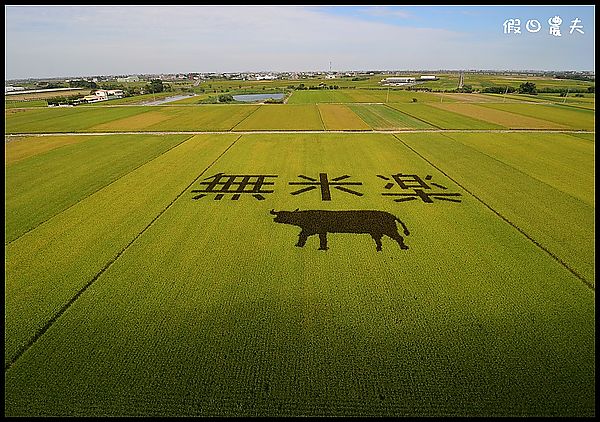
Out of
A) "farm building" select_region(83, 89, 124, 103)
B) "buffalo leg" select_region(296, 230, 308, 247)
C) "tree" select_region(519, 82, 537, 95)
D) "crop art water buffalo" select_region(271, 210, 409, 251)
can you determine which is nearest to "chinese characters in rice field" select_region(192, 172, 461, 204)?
"crop art water buffalo" select_region(271, 210, 409, 251)

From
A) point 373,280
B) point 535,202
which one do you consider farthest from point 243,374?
point 535,202

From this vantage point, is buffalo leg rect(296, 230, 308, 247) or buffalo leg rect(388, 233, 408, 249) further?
buffalo leg rect(296, 230, 308, 247)

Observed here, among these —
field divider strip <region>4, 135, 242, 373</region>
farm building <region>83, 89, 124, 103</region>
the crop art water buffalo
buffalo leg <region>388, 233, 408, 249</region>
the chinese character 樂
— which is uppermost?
farm building <region>83, 89, 124, 103</region>

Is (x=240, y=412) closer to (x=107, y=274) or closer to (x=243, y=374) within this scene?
(x=243, y=374)

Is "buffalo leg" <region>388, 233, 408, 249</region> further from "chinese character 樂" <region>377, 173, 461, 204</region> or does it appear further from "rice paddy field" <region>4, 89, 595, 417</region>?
"chinese character 樂" <region>377, 173, 461, 204</region>

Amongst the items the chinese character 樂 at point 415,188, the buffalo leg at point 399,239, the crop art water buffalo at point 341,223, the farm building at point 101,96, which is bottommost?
the buffalo leg at point 399,239

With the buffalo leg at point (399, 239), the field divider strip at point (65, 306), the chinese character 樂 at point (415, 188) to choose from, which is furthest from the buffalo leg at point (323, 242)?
the field divider strip at point (65, 306)

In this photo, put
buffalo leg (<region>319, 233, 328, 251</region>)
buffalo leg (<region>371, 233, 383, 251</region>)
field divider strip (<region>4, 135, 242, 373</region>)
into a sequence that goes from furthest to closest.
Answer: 1. buffalo leg (<region>371, 233, 383, 251</region>)
2. buffalo leg (<region>319, 233, 328, 251</region>)
3. field divider strip (<region>4, 135, 242, 373</region>)

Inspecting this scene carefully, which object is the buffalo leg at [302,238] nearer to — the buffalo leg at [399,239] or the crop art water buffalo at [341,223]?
the crop art water buffalo at [341,223]
